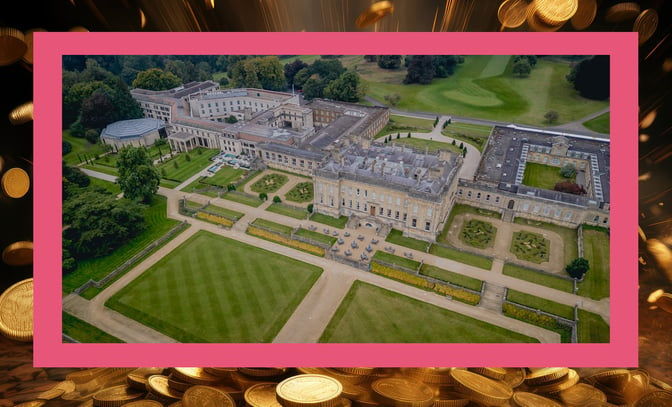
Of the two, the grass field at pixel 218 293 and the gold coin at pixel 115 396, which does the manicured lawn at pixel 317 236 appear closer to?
the grass field at pixel 218 293

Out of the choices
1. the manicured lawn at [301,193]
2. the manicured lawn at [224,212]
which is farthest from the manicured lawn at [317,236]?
the manicured lawn at [224,212]

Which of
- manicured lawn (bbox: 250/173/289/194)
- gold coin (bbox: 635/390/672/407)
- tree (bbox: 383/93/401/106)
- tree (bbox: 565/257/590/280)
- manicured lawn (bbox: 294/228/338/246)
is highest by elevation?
tree (bbox: 383/93/401/106)

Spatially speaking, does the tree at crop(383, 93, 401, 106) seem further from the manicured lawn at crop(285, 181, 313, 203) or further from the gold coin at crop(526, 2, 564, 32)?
the gold coin at crop(526, 2, 564, 32)

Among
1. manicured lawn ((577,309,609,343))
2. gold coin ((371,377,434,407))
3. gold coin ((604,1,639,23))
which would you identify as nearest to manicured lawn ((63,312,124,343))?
gold coin ((371,377,434,407))

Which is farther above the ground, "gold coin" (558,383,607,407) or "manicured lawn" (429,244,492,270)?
"manicured lawn" (429,244,492,270)

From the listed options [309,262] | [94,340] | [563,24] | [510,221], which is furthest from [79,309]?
[510,221]

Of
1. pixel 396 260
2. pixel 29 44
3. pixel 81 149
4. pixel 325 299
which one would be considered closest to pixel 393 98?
pixel 396 260

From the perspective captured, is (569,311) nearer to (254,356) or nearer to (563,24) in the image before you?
(563,24)
